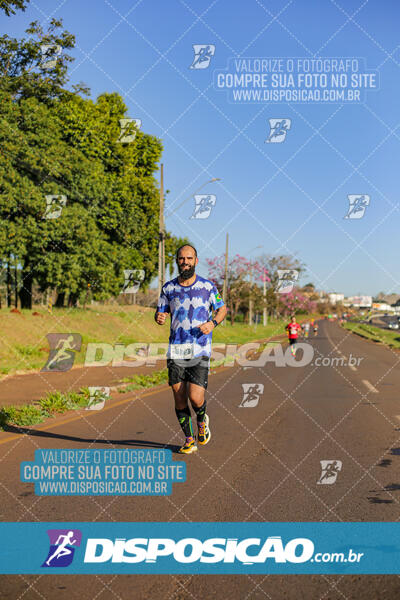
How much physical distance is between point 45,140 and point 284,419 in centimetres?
1996

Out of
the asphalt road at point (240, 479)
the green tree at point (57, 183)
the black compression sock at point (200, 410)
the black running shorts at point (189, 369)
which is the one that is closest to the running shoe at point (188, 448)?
the asphalt road at point (240, 479)

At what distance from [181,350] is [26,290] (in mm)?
22827

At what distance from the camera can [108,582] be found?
3.71m

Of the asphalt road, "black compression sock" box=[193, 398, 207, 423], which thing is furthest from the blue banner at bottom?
"black compression sock" box=[193, 398, 207, 423]

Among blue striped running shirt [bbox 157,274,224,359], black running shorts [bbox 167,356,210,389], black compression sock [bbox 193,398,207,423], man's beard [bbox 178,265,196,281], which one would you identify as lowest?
black compression sock [bbox 193,398,207,423]

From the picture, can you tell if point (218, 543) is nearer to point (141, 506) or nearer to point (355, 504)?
point (141, 506)

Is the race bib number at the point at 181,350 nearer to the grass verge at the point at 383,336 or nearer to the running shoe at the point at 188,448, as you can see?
the running shoe at the point at 188,448

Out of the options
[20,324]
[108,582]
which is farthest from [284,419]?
[20,324]

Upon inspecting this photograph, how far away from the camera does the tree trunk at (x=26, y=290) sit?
27.1 meters

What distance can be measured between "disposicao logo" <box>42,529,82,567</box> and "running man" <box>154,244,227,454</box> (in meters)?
2.39

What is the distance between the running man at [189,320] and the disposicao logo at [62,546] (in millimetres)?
2392

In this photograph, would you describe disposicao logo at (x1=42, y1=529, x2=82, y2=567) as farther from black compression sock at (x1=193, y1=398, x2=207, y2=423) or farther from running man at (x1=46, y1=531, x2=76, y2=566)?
black compression sock at (x1=193, y1=398, x2=207, y2=423)

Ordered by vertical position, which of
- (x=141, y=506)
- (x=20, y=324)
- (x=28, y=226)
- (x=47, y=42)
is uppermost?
(x=47, y=42)

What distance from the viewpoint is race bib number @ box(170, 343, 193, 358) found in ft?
21.1
